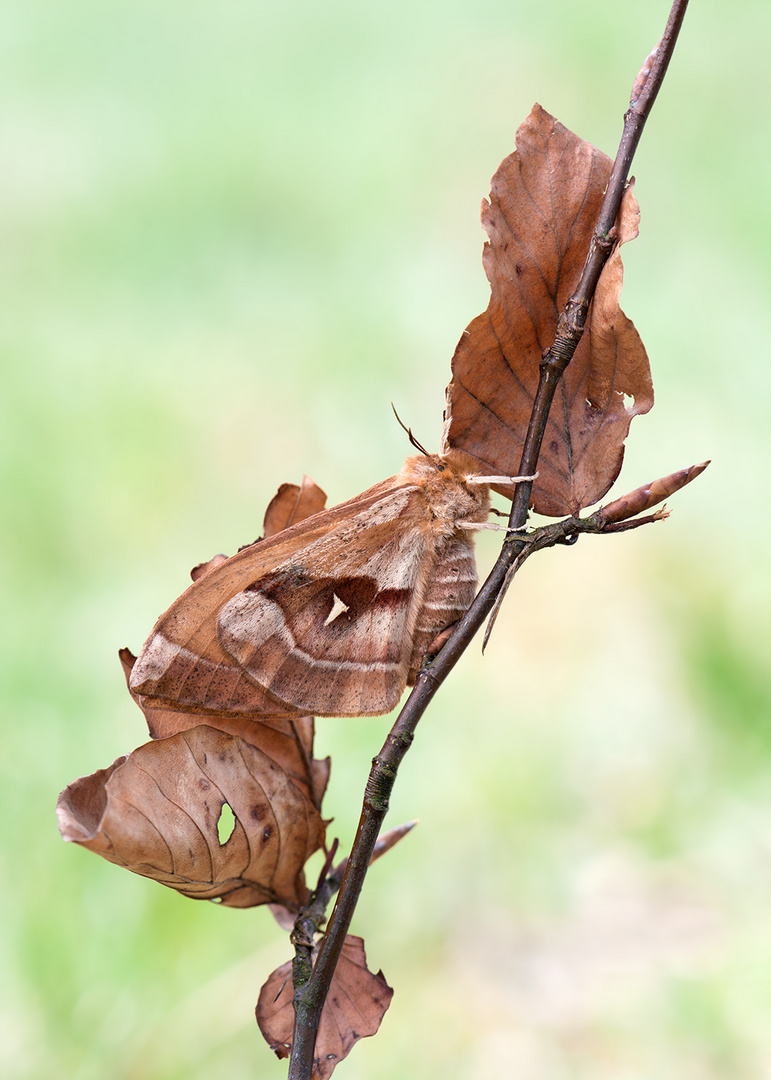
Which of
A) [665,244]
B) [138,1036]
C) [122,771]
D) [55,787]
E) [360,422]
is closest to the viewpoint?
[122,771]

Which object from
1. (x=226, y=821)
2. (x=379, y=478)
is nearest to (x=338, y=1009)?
(x=226, y=821)

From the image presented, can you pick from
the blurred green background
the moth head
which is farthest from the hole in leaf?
the blurred green background

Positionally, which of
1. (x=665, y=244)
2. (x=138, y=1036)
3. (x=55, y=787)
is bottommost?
(x=138, y=1036)

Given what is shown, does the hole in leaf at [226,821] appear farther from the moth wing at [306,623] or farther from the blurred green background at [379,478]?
the blurred green background at [379,478]

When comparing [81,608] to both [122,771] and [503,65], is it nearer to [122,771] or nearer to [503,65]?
[122,771]

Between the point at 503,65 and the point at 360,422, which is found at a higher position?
the point at 503,65

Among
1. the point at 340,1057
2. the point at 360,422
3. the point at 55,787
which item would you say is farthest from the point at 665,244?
the point at 340,1057
